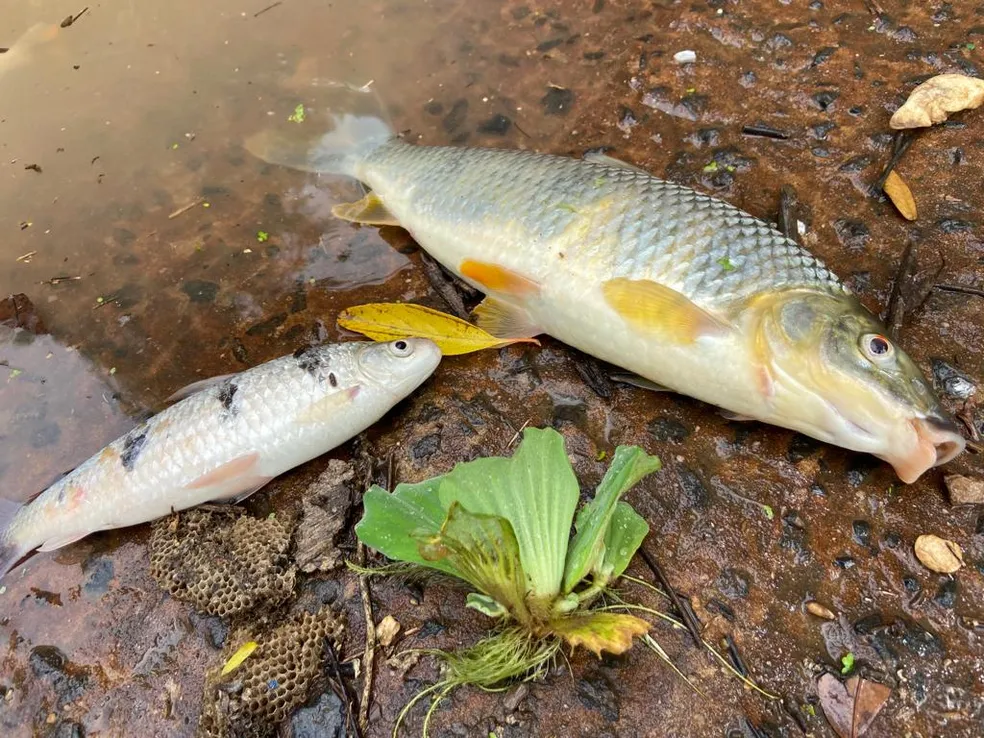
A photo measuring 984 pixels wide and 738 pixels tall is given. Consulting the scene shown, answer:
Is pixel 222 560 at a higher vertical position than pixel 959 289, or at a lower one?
lower

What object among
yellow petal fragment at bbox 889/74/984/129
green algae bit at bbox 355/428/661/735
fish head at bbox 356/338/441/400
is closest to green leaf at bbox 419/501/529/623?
green algae bit at bbox 355/428/661/735

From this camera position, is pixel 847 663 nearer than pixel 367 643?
Yes

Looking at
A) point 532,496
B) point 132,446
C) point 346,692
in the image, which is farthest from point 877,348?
point 132,446

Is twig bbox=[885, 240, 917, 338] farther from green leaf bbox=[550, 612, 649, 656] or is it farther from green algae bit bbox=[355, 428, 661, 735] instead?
green leaf bbox=[550, 612, 649, 656]

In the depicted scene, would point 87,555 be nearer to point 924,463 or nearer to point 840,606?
point 840,606

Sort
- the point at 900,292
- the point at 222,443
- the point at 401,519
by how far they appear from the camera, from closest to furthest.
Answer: the point at 401,519 → the point at 222,443 → the point at 900,292

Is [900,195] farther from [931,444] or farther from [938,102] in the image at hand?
[931,444]

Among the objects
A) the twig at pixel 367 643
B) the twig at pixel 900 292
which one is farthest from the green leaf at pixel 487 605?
the twig at pixel 900 292
